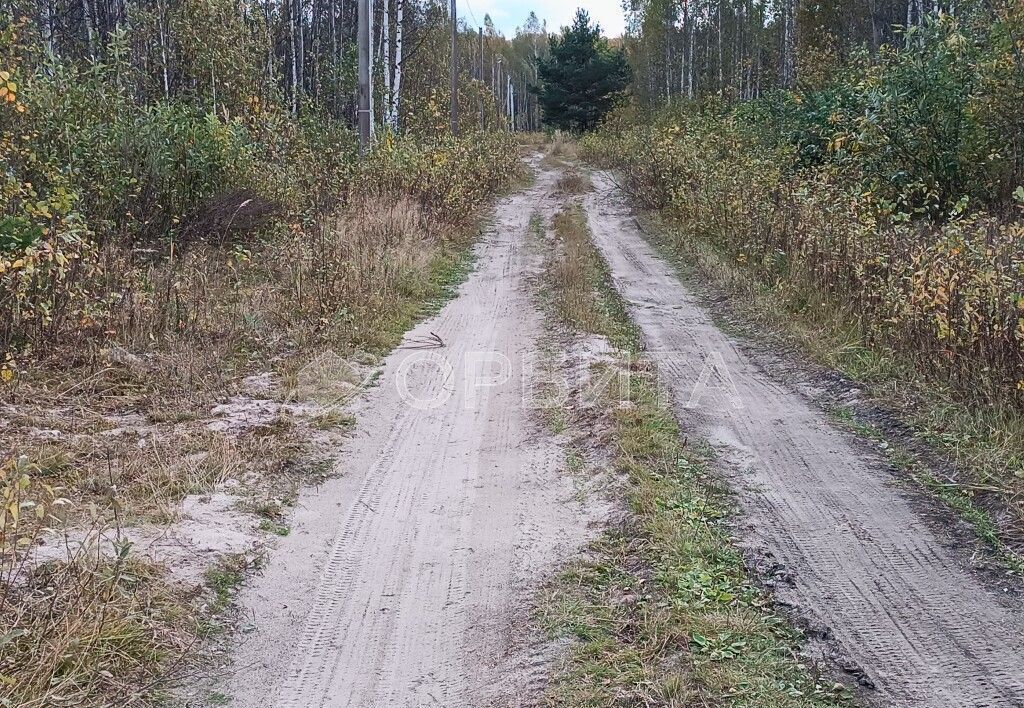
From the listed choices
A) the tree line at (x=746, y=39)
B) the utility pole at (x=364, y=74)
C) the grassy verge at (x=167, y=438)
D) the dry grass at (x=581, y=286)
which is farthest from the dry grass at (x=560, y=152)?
the grassy verge at (x=167, y=438)

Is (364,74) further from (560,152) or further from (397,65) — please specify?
(560,152)

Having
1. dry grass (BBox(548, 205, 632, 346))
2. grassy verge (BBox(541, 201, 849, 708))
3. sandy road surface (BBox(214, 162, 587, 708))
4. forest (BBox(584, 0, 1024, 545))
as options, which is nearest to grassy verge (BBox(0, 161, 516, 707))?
sandy road surface (BBox(214, 162, 587, 708))

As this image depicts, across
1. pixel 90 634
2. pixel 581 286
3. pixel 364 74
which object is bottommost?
pixel 90 634

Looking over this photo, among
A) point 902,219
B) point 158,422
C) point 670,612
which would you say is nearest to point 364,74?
point 902,219

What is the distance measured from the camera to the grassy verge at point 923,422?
4.14 m

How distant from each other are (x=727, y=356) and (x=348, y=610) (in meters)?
4.63

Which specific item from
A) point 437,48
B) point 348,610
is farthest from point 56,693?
point 437,48

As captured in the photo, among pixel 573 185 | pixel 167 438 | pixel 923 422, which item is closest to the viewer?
pixel 167 438

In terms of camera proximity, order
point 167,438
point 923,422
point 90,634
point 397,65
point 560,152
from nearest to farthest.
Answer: point 90,634 < point 167,438 < point 923,422 < point 397,65 < point 560,152

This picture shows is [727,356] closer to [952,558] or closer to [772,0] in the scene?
[952,558]

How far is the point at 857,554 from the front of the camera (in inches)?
148

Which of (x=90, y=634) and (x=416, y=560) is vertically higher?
(x=90, y=634)

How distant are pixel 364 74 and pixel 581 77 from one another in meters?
23.2

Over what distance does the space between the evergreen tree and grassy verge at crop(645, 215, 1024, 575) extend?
28.6 m
